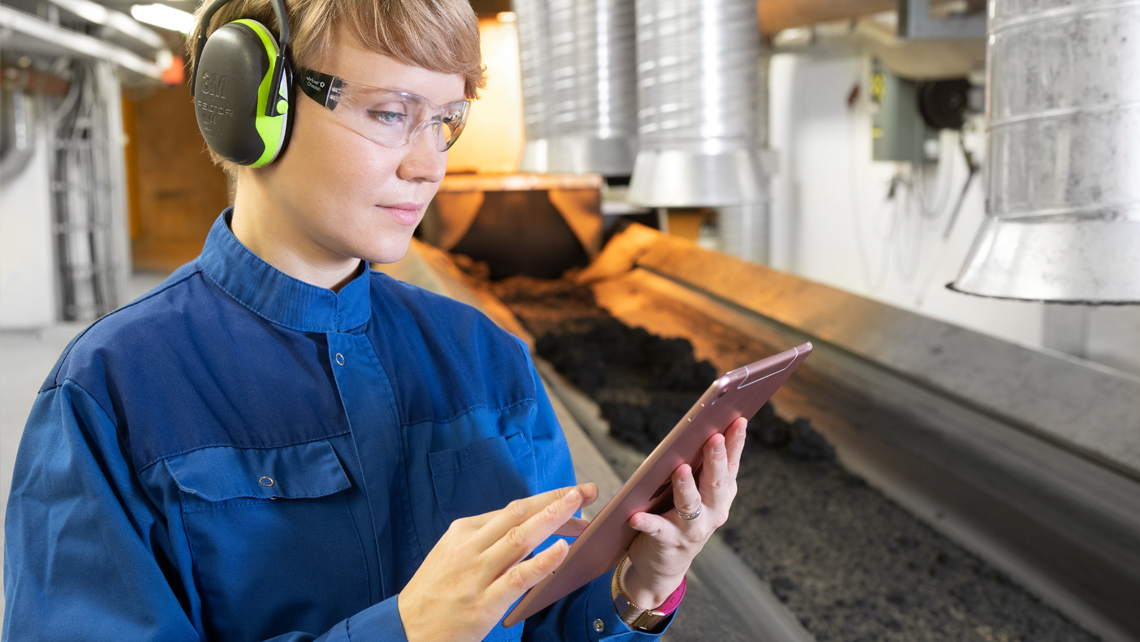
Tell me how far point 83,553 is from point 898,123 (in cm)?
567

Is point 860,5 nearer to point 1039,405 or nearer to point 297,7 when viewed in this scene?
point 1039,405

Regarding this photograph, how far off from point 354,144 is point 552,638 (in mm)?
651

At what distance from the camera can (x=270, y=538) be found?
877mm

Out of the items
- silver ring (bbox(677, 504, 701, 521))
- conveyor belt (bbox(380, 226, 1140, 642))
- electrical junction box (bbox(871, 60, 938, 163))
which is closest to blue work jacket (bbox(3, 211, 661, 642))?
silver ring (bbox(677, 504, 701, 521))

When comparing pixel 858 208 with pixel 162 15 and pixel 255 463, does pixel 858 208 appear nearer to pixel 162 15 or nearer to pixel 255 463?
pixel 162 15

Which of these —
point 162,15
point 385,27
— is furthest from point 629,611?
point 162,15

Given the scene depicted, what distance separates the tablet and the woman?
0.08 feet

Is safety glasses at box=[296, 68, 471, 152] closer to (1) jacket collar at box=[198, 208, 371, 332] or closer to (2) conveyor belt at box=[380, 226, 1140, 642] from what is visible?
(1) jacket collar at box=[198, 208, 371, 332]

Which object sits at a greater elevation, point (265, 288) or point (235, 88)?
point (235, 88)

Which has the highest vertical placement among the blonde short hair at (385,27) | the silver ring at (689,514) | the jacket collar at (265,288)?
the blonde short hair at (385,27)

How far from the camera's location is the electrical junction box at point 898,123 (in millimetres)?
5539

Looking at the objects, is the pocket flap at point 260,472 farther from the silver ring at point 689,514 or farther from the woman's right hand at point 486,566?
the silver ring at point 689,514

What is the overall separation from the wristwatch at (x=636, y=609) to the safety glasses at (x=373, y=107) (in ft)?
1.73

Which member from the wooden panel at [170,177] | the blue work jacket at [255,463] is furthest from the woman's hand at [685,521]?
the wooden panel at [170,177]
